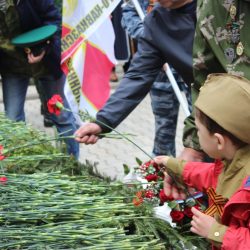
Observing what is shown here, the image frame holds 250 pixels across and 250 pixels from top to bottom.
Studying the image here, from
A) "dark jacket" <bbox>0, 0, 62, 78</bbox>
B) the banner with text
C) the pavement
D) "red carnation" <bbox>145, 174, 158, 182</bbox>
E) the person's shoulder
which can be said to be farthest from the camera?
the pavement

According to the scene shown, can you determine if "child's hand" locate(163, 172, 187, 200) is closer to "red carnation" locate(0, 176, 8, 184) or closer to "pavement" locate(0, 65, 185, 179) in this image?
"red carnation" locate(0, 176, 8, 184)

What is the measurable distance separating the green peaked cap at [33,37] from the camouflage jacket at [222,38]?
5.90 feet

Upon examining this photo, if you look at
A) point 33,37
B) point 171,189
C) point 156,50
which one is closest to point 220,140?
point 171,189

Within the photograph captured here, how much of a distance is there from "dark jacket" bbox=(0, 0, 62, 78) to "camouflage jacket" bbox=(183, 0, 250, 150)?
1855 millimetres

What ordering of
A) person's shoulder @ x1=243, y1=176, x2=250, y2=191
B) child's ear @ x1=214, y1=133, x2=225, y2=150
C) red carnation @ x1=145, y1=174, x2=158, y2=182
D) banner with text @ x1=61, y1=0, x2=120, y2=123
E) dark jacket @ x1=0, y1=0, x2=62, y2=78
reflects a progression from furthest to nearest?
dark jacket @ x1=0, y1=0, x2=62, y2=78
banner with text @ x1=61, y1=0, x2=120, y2=123
red carnation @ x1=145, y1=174, x2=158, y2=182
child's ear @ x1=214, y1=133, x2=225, y2=150
person's shoulder @ x1=243, y1=176, x2=250, y2=191

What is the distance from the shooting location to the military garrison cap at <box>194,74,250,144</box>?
1652 mm

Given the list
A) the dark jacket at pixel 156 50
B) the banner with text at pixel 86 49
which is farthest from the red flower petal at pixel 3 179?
the banner with text at pixel 86 49

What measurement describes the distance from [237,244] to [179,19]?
1372mm

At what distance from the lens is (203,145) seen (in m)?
1.75

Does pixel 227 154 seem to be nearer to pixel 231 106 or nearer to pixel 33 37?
pixel 231 106

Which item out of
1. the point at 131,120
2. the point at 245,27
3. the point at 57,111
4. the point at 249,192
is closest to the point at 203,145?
the point at 249,192

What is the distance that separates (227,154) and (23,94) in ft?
9.14

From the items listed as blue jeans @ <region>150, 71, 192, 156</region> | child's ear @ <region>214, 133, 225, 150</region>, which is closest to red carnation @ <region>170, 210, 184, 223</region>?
child's ear @ <region>214, 133, 225, 150</region>

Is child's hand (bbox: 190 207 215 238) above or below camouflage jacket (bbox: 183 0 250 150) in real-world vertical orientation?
below
